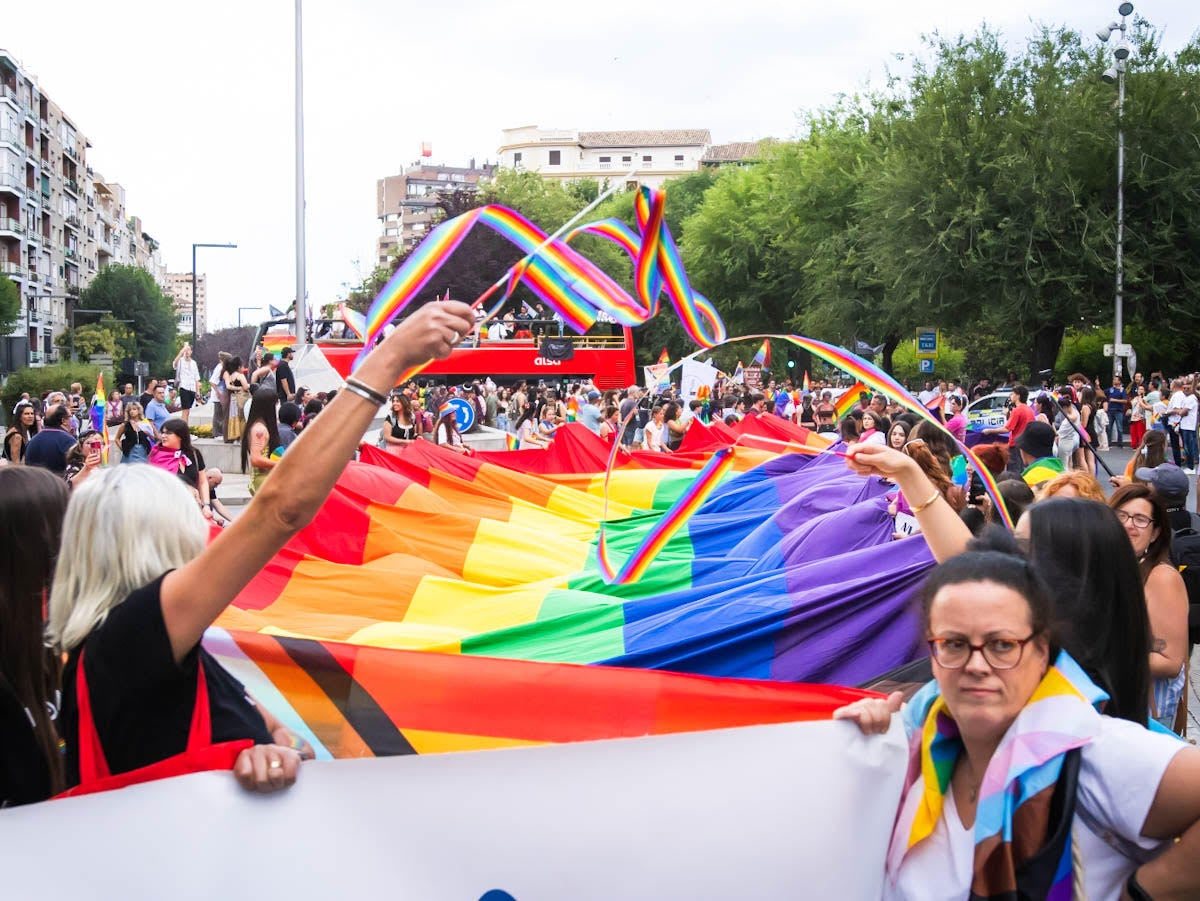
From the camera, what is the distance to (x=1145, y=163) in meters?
33.0

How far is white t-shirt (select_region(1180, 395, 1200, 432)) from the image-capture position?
22.0 metres

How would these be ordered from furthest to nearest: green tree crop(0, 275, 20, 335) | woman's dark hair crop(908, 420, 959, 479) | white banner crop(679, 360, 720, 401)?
green tree crop(0, 275, 20, 335) → white banner crop(679, 360, 720, 401) → woman's dark hair crop(908, 420, 959, 479)

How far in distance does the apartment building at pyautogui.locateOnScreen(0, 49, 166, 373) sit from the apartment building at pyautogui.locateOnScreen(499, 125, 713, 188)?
42326 mm

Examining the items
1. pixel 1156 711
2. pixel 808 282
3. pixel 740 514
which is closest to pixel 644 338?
pixel 808 282

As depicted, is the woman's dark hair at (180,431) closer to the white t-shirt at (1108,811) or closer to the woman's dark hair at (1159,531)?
the woman's dark hair at (1159,531)

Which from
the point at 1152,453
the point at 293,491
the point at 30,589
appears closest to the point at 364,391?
the point at 293,491

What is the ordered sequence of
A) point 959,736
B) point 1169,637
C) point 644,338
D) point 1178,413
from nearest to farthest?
point 959,736 → point 1169,637 → point 1178,413 → point 644,338

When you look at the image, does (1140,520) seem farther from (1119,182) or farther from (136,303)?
(136,303)

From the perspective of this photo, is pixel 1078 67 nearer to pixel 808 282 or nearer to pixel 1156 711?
pixel 808 282

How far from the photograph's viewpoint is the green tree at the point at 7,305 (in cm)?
6056

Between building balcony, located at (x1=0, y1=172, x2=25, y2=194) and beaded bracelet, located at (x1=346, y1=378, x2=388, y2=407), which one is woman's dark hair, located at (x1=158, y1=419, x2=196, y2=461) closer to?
beaded bracelet, located at (x1=346, y1=378, x2=388, y2=407)

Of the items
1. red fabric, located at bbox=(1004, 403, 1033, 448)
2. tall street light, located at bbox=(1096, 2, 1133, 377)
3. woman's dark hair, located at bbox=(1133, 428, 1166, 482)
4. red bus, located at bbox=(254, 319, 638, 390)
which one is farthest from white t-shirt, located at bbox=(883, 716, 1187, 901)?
red bus, located at bbox=(254, 319, 638, 390)

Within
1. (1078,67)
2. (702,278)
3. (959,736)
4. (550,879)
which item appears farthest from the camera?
(702,278)

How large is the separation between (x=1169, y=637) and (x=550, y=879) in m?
2.30
